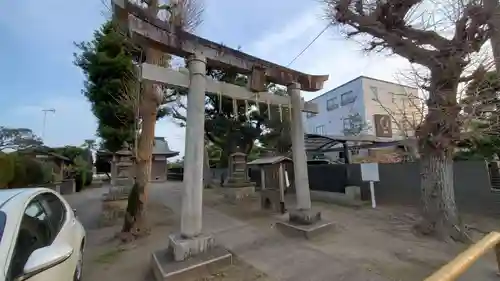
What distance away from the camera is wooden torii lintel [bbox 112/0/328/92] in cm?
404

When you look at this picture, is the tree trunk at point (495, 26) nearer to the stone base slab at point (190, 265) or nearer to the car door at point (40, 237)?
the stone base slab at point (190, 265)

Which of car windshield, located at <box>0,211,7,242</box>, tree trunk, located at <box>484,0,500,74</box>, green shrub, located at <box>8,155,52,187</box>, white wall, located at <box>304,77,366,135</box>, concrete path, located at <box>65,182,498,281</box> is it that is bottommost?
concrete path, located at <box>65,182,498,281</box>

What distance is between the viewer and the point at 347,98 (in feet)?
77.7

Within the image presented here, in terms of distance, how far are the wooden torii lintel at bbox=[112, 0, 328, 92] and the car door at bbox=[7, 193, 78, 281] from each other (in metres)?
2.56

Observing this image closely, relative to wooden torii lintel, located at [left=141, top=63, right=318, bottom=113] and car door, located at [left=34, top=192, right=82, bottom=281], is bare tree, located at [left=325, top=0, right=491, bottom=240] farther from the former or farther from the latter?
car door, located at [left=34, top=192, right=82, bottom=281]

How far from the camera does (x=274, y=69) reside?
18.6ft

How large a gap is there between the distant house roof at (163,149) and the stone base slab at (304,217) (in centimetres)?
2320

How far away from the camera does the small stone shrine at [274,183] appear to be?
8.15 m

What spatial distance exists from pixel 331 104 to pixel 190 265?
2409 cm

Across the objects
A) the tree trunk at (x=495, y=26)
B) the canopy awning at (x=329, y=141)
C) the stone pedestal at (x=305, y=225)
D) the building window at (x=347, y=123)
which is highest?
the building window at (x=347, y=123)

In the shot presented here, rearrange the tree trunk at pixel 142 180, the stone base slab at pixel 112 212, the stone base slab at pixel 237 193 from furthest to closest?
1. the stone base slab at pixel 237 193
2. the stone base slab at pixel 112 212
3. the tree trunk at pixel 142 180

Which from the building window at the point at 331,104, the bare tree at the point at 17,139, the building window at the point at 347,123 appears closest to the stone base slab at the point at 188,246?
the bare tree at the point at 17,139

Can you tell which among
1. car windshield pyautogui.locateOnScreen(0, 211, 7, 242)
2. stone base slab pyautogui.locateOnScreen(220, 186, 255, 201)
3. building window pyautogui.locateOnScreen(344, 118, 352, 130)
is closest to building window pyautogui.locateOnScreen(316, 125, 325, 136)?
building window pyautogui.locateOnScreen(344, 118, 352, 130)

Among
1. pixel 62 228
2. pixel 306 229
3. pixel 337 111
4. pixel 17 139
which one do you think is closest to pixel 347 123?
pixel 337 111
